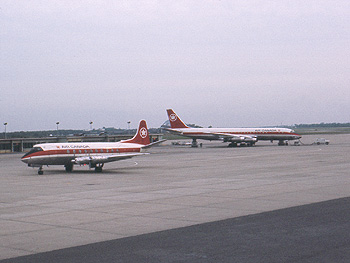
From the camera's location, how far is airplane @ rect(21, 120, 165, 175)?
145 feet

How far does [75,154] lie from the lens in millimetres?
46125

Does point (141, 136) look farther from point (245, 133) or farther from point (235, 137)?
point (245, 133)

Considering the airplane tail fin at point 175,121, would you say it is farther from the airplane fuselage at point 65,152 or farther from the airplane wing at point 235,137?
the airplane fuselage at point 65,152

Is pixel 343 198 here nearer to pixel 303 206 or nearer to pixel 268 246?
pixel 303 206

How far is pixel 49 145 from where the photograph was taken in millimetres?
45000

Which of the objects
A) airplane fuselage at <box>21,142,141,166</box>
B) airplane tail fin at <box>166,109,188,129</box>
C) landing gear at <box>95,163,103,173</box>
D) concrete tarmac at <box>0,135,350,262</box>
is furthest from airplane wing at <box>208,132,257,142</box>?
concrete tarmac at <box>0,135,350,262</box>

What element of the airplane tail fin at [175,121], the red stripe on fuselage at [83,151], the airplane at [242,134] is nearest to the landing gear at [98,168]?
the red stripe on fuselage at [83,151]

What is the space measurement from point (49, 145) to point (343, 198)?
29230 mm

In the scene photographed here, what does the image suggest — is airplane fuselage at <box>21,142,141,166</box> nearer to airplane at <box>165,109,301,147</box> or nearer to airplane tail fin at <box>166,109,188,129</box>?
airplane at <box>165,109,301,147</box>

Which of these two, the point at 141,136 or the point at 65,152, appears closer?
the point at 65,152

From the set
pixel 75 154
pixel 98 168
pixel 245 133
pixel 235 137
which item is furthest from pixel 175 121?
A: pixel 75 154

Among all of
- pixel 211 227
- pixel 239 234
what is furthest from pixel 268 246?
pixel 211 227

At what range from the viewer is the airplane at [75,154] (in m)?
44.2

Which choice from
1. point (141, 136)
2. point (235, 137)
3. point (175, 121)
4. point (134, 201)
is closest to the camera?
Result: point (134, 201)
